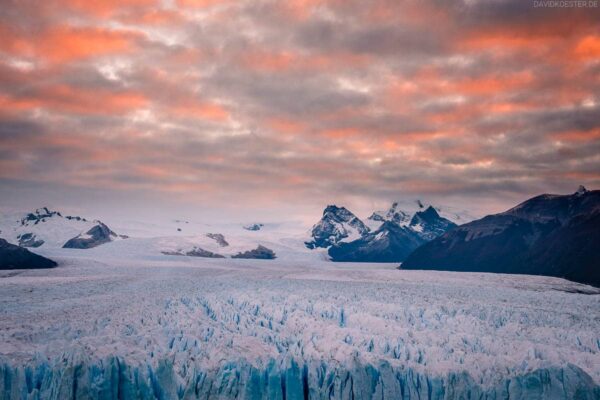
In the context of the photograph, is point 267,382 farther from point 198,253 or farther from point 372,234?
point 372,234

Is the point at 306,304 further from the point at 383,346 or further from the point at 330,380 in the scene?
the point at 330,380

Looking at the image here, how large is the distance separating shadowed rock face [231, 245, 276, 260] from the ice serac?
81.3 metres

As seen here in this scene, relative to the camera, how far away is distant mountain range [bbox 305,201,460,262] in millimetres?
139125

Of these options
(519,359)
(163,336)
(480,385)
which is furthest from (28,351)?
(519,359)

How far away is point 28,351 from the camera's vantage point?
43.5 feet

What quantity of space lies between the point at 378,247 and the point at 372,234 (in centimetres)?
862

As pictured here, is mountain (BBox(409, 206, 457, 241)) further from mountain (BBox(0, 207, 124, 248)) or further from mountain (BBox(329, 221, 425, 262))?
mountain (BBox(0, 207, 124, 248))

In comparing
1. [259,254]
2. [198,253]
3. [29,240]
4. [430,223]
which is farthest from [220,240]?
[430,223]

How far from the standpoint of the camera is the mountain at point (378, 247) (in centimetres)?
13725

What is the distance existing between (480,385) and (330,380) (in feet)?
13.7

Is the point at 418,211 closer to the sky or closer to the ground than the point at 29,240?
closer to the sky

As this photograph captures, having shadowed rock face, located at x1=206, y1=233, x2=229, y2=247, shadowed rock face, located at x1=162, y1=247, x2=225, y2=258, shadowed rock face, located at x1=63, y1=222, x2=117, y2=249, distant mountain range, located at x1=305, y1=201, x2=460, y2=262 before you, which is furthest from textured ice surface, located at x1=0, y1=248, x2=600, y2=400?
distant mountain range, located at x1=305, y1=201, x2=460, y2=262

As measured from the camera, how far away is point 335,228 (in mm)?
159500

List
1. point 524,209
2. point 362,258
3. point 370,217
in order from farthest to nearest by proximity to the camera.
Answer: point 370,217
point 362,258
point 524,209
